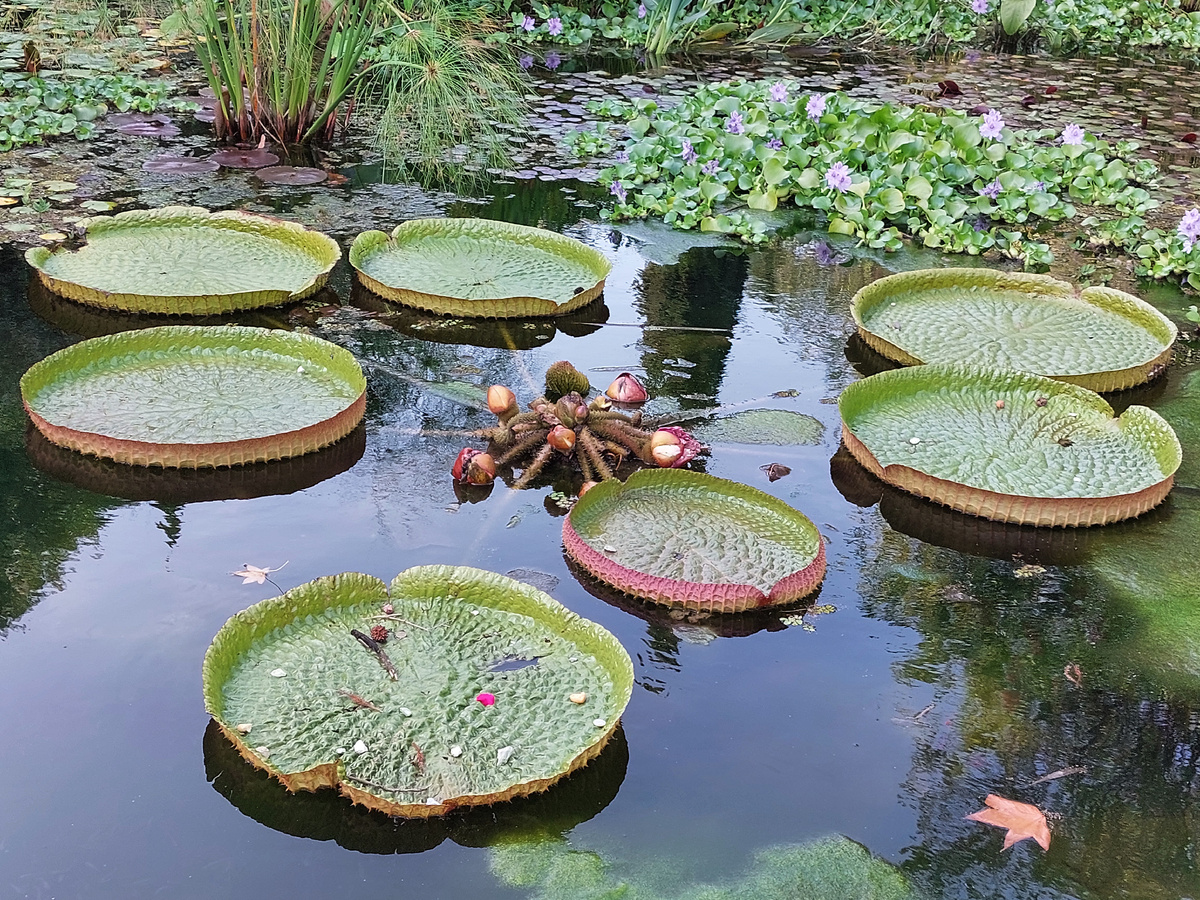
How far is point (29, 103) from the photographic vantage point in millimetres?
5848

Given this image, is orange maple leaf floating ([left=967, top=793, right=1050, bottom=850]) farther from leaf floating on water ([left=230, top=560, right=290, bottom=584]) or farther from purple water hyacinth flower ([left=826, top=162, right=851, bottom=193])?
purple water hyacinth flower ([left=826, top=162, right=851, bottom=193])

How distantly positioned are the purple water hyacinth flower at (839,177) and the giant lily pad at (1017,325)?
104 centimetres

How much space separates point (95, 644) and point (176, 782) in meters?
0.48

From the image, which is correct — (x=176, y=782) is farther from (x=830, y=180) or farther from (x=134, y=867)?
(x=830, y=180)

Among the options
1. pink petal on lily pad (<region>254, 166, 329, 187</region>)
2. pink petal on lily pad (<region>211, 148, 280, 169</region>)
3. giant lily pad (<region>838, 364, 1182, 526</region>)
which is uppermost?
pink petal on lily pad (<region>211, 148, 280, 169</region>)

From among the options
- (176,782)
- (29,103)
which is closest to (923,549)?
(176,782)

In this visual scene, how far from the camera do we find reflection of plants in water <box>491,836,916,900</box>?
200 centimetres

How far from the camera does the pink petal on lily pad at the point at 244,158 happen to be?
17.8 feet

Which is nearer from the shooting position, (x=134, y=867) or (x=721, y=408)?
(x=134, y=867)

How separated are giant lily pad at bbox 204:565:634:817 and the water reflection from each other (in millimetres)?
36

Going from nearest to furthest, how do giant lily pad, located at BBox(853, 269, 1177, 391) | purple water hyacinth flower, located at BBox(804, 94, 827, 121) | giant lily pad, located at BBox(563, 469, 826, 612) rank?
giant lily pad, located at BBox(563, 469, 826, 612) < giant lily pad, located at BBox(853, 269, 1177, 391) < purple water hyacinth flower, located at BBox(804, 94, 827, 121)

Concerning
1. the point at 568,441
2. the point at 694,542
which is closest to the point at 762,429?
the point at 568,441

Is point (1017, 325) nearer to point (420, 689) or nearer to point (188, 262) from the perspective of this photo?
point (420, 689)

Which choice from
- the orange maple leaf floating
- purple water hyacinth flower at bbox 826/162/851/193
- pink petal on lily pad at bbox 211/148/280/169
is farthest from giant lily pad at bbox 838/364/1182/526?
pink petal on lily pad at bbox 211/148/280/169
